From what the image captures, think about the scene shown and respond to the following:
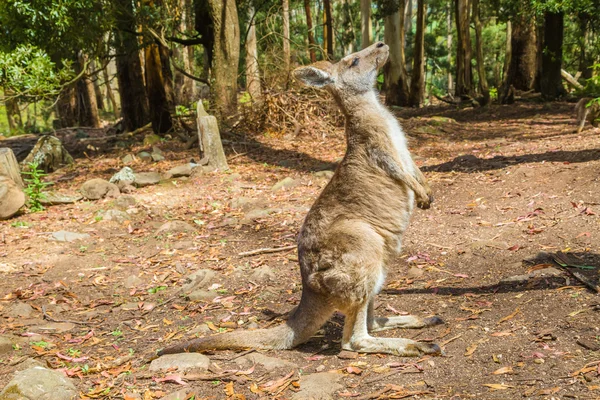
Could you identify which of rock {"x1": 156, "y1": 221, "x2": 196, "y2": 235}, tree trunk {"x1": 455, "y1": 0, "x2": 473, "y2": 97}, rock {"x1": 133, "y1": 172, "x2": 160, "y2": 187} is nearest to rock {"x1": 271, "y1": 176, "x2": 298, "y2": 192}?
rock {"x1": 156, "y1": 221, "x2": 196, "y2": 235}

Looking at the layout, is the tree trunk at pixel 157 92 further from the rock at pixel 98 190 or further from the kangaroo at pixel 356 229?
the kangaroo at pixel 356 229

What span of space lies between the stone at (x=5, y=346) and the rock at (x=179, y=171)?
5.49 metres

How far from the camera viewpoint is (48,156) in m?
11.8

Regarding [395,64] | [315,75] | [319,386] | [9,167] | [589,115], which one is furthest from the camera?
[395,64]

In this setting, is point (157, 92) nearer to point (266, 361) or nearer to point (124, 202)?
point (124, 202)

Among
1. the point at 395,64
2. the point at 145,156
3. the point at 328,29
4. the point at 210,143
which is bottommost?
the point at 145,156

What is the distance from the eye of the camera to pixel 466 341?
3.85 meters

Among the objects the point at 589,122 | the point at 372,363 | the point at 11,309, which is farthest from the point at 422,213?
the point at 589,122

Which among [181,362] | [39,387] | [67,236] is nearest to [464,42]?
[67,236]

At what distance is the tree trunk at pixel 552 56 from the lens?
1473 centimetres

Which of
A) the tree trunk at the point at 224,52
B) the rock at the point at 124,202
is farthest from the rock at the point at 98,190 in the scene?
the tree trunk at the point at 224,52

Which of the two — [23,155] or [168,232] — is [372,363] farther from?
[23,155]

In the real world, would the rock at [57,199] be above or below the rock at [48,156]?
below

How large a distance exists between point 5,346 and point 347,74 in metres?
3.48
